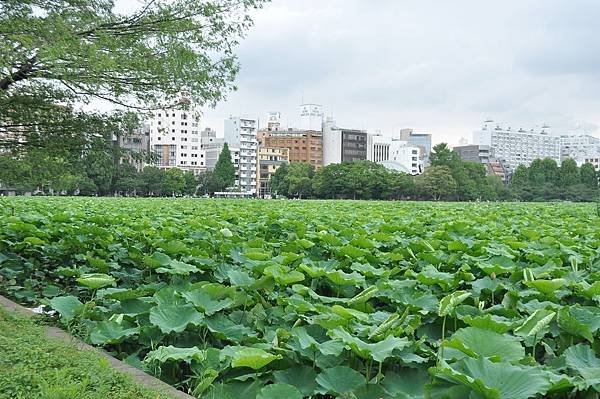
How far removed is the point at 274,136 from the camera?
9206cm

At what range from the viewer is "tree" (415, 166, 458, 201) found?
52.3 m

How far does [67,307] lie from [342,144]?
87694 mm

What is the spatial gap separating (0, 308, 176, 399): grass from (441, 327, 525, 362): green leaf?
3.25ft

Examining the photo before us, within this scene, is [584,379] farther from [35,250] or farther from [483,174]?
[483,174]

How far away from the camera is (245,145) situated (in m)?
88.4

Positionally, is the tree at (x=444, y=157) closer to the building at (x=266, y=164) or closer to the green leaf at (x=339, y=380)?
the building at (x=266, y=164)

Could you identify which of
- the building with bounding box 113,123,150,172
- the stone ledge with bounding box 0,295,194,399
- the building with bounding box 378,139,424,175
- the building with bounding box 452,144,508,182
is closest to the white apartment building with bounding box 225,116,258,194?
the building with bounding box 378,139,424,175

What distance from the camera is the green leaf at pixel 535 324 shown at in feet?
6.79

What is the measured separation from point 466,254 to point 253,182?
8360 cm

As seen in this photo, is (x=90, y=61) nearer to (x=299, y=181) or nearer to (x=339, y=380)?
(x=339, y=380)

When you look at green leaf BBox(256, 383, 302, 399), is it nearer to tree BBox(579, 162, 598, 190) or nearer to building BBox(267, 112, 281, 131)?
tree BBox(579, 162, 598, 190)

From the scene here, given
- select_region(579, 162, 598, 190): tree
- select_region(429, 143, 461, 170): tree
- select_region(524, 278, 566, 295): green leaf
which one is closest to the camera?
select_region(524, 278, 566, 295): green leaf

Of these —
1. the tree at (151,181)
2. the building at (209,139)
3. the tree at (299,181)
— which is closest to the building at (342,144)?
the building at (209,139)

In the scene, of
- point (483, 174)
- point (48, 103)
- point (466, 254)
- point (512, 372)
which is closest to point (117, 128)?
point (48, 103)
